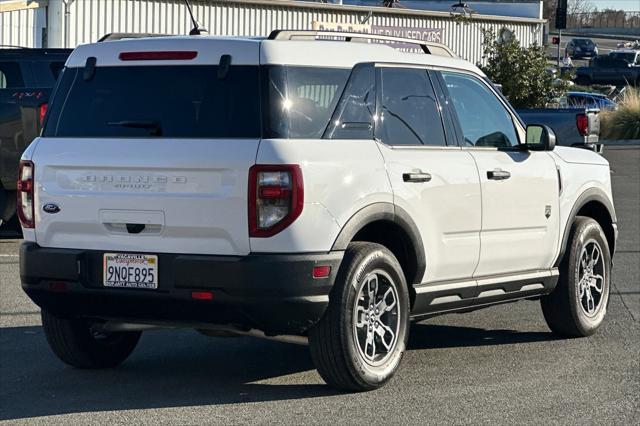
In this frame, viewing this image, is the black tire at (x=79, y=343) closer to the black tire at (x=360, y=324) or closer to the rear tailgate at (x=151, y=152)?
the rear tailgate at (x=151, y=152)

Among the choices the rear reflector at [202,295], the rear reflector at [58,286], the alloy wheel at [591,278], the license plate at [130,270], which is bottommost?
the alloy wheel at [591,278]

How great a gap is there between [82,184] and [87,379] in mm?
1313

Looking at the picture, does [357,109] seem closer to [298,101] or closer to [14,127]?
[298,101]

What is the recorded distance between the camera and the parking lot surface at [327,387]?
6.73 meters

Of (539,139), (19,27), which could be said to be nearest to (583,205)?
(539,139)

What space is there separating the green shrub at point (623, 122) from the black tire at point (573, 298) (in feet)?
74.8

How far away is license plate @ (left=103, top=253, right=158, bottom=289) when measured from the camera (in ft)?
22.5

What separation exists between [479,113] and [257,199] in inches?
93.3

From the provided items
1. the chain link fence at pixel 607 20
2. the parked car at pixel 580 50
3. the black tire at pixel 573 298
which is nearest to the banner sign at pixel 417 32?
the black tire at pixel 573 298

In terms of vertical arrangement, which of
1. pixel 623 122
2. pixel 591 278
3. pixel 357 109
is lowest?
pixel 623 122

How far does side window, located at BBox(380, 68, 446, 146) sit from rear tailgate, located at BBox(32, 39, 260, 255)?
3.21ft

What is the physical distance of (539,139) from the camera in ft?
28.1

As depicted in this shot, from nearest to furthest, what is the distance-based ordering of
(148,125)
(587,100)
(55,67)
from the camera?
(148,125) → (55,67) → (587,100)

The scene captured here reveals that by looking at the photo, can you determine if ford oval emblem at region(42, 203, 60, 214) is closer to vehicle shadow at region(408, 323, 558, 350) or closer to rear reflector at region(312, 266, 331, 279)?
rear reflector at region(312, 266, 331, 279)
